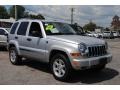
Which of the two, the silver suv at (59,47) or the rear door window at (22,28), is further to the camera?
the rear door window at (22,28)

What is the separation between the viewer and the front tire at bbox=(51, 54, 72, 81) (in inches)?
289

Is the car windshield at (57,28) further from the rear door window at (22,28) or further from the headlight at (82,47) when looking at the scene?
the headlight at (82,47)

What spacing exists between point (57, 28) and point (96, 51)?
1.70 m

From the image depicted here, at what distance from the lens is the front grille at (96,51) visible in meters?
7.42

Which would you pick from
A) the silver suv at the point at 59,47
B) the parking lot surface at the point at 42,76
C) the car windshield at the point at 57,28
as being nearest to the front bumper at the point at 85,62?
the silver suv at the point at 59,47

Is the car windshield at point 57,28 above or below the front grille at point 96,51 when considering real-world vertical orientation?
above

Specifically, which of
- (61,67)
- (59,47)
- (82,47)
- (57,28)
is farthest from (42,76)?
(82,47)

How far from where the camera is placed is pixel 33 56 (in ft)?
28.7

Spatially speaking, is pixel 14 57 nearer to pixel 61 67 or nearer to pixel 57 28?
pixel 57 28

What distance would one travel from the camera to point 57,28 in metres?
8.61

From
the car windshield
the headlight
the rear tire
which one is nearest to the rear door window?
the rear tire

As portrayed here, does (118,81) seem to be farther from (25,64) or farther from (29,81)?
(25,64)

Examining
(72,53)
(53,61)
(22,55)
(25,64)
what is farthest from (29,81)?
(25,64)

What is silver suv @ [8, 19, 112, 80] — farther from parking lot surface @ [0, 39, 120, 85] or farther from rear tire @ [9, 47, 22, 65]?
parking lot surface @ [0, 39, 120, 85]
